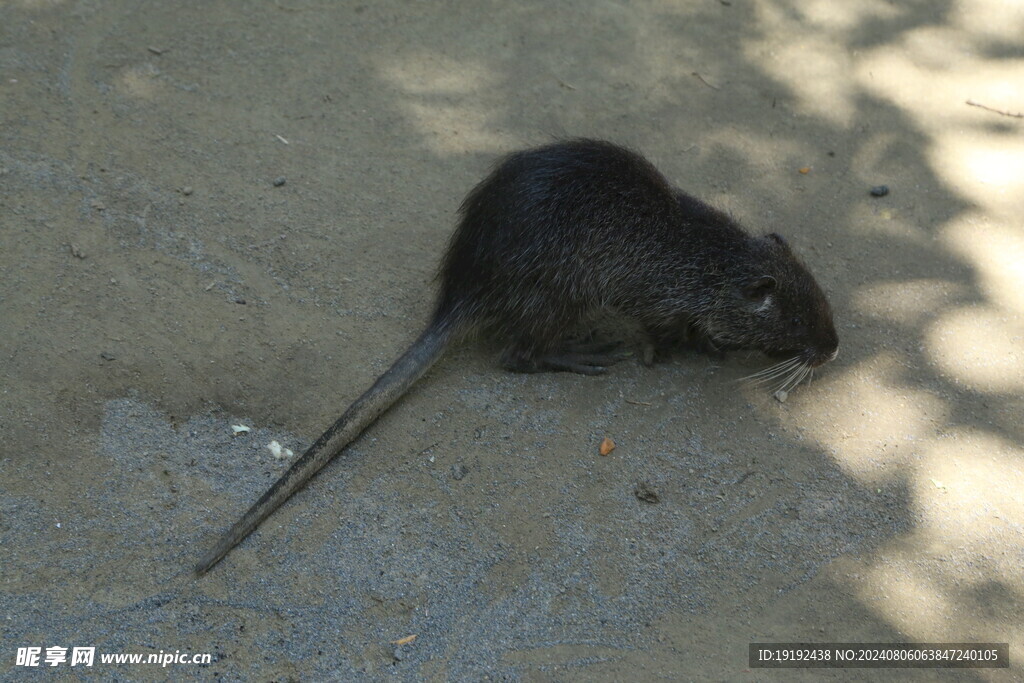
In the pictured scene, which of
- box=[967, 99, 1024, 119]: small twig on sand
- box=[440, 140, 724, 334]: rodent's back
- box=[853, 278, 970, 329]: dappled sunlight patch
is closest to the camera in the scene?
box=[440, 140, 724, 334]: rodent's back

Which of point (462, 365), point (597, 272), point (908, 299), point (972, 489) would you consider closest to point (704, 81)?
point (908, 299)

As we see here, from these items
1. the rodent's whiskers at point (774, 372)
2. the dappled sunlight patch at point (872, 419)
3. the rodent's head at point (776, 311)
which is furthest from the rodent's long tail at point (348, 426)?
the dappled sunlight patch at point (872, 419)

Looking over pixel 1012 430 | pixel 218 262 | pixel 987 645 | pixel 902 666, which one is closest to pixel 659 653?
pixel 902 666

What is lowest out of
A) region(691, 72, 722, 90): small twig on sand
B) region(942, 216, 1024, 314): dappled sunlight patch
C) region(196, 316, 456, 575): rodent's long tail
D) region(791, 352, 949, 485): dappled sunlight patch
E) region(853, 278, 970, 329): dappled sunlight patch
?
region(196, 316, 456, 575): rodent's long tail

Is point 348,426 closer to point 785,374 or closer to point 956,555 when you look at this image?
point 785,374

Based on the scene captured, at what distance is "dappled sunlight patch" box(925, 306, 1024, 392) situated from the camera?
422cm

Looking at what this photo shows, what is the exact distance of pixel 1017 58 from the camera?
19.9ft

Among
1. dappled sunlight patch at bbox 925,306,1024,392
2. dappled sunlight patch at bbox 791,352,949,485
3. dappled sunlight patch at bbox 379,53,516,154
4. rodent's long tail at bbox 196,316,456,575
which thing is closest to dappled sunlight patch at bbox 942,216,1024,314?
dappled sunlight patch at bbox 925,306,1024,392

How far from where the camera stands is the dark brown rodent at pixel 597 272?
398 cm

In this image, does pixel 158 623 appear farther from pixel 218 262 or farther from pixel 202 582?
pixel 218 262

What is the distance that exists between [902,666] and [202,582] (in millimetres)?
2475

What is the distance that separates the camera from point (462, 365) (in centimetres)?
416

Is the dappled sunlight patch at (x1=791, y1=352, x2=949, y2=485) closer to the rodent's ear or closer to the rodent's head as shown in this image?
A: the rodent's head

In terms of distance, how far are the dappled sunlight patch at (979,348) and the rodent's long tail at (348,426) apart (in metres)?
2.38
